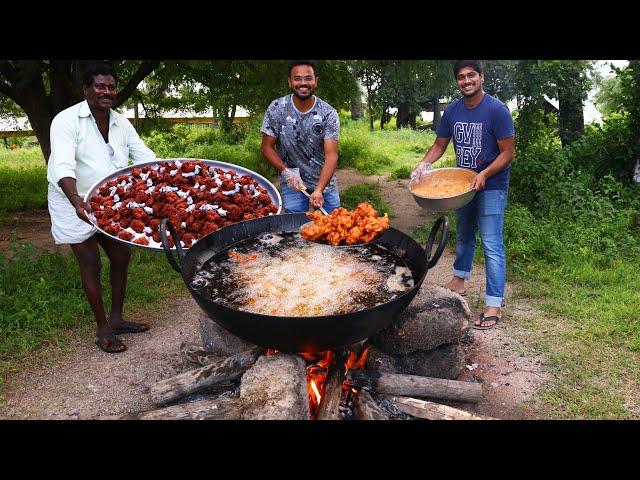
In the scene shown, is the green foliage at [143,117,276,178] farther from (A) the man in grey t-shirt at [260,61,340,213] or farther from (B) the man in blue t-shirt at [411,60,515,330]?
(B) the man in blue t-shirt at [411,60,515,330]

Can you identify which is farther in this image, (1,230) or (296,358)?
(1,230)

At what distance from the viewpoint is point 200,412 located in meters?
2.97

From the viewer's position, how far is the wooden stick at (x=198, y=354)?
365cm

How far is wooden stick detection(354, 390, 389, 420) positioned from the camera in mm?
2986

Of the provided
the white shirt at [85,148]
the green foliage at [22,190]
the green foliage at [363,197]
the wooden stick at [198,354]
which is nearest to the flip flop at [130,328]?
the wooden stick at [198,354]

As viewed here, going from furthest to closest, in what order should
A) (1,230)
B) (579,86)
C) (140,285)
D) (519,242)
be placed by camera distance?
(579,86) < (1,230) < (519,242) < (140,285)

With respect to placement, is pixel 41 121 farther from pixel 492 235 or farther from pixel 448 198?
pixel 492 235

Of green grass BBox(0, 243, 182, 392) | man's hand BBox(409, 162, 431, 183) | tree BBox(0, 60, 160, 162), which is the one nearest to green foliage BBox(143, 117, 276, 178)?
tree BBox(0, 60, 160, 162)

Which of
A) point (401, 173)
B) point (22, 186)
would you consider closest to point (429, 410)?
point (401, 173)

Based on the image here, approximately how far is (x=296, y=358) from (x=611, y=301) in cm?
299

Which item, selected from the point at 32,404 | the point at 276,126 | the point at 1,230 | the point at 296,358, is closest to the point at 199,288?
the point at 296,358

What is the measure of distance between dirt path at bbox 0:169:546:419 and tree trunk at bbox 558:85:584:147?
193 inches

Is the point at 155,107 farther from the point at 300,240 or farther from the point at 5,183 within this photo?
the point at 300,240

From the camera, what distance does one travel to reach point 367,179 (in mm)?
10469
